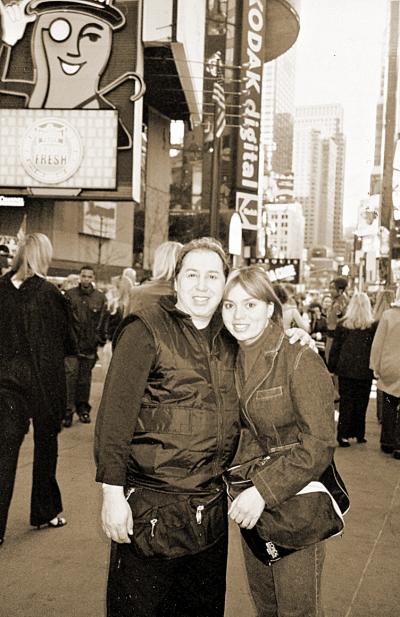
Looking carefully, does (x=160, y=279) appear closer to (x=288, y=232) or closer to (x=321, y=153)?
(x=288, y=232)

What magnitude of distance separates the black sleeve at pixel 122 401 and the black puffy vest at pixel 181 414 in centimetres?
5

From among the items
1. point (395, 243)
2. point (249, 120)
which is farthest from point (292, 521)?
point (395, 243)

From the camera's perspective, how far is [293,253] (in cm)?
14600

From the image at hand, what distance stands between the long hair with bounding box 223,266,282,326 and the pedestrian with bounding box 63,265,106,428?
21.4ft

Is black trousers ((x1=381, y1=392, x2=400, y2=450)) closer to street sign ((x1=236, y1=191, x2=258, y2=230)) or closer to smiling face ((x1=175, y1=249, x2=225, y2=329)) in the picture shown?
smiling face ((x1=175, y1=249, x2=225, y2=329))

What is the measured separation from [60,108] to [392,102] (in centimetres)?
5658

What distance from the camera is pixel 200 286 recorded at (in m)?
2.80

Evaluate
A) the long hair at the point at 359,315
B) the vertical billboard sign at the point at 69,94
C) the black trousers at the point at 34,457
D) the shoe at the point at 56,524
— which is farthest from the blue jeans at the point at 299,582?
the vertical billboard sign at the point at 69,94

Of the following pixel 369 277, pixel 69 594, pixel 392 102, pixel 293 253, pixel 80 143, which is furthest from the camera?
pixel 293 253

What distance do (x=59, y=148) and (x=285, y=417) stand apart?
1540cm

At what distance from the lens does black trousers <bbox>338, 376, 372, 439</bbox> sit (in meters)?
8.77

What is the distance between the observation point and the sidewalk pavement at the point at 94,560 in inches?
157

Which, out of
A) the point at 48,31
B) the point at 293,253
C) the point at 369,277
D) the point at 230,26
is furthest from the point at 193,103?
the point at 293,253

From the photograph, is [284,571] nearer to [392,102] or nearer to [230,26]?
[230,26]
